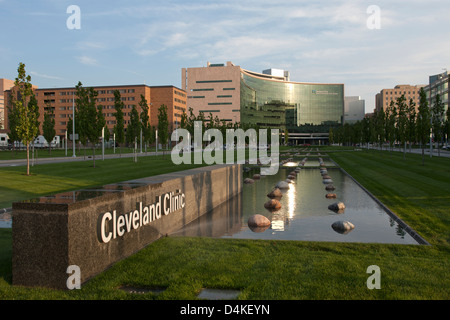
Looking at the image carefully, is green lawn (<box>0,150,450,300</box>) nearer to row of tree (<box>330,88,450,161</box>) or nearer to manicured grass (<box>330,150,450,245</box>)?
manicured grass (<box>330,150,450,245</box>)

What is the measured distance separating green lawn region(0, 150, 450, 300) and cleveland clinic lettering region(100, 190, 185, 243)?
2.01ft

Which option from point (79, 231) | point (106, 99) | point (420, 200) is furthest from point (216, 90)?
point (79, 231)

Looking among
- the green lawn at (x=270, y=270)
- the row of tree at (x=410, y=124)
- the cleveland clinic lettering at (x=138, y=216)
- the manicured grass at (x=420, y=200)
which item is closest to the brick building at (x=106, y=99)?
the row of tree at (x=410, y=124)

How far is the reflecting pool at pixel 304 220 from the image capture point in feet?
34.8

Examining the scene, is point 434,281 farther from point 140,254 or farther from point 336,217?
point 336,217

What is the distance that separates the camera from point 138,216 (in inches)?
333

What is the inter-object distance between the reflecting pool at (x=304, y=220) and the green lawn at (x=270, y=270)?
130 cm

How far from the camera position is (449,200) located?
1555 centimetres

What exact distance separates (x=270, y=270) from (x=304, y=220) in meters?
6.25

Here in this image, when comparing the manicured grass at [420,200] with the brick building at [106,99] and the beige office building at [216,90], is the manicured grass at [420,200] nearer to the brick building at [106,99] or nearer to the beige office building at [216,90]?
the brick building at [106,99]

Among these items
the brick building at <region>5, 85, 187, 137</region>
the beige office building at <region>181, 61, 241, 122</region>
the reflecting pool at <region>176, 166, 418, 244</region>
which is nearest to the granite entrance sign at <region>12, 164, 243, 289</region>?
the reflecting pool at <region>176, 166, 418, 244</region>

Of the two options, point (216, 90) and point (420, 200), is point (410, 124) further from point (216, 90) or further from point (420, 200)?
point (216, 90)

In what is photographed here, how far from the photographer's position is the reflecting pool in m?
10.6
